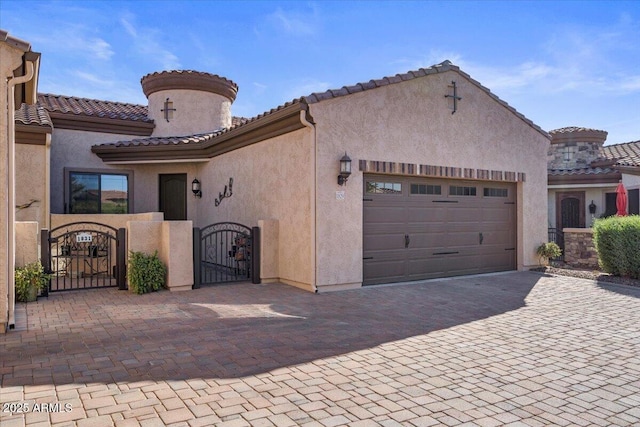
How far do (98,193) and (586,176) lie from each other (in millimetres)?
17672

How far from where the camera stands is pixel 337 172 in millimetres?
8867

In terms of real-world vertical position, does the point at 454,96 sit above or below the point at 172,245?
above

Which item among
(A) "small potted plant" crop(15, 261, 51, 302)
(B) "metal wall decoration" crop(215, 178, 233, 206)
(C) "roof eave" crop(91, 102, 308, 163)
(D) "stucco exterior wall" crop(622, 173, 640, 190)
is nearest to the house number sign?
(A) "small potted plant" crop(15, 261, 51, 302)

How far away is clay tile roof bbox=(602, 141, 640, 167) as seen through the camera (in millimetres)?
16405

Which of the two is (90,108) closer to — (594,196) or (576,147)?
(594,196)

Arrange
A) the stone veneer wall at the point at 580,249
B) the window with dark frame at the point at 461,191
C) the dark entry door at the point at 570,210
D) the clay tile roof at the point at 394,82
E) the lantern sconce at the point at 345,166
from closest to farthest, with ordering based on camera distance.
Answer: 1. the clay tile roof at the point at 394,82
2. the lantern sconce at the point at 345,166
3. the window with dark frame at the point at 461,191
4. the stone veneer wall at the point at 580,249
5. the dark entry door at the point at 570,210

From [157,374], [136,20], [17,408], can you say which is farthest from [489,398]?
[136,20]

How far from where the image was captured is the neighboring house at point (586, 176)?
56.6 ft

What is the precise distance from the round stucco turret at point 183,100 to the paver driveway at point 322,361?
7.88m

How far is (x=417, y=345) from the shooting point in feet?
17.8

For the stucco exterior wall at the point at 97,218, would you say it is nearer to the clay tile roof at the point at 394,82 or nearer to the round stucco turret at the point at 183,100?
the round stucco turret at the point at 183,100

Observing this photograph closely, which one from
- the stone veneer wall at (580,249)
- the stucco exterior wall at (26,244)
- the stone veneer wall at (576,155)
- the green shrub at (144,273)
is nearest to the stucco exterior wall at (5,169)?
the stucco exterior wall at (26,244)

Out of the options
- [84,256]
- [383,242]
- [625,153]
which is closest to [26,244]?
[84,256]

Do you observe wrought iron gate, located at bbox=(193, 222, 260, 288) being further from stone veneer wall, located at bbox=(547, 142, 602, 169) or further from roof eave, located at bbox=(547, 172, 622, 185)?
stone veneer wall, located at bbox=(547, 142, 602, 169)
